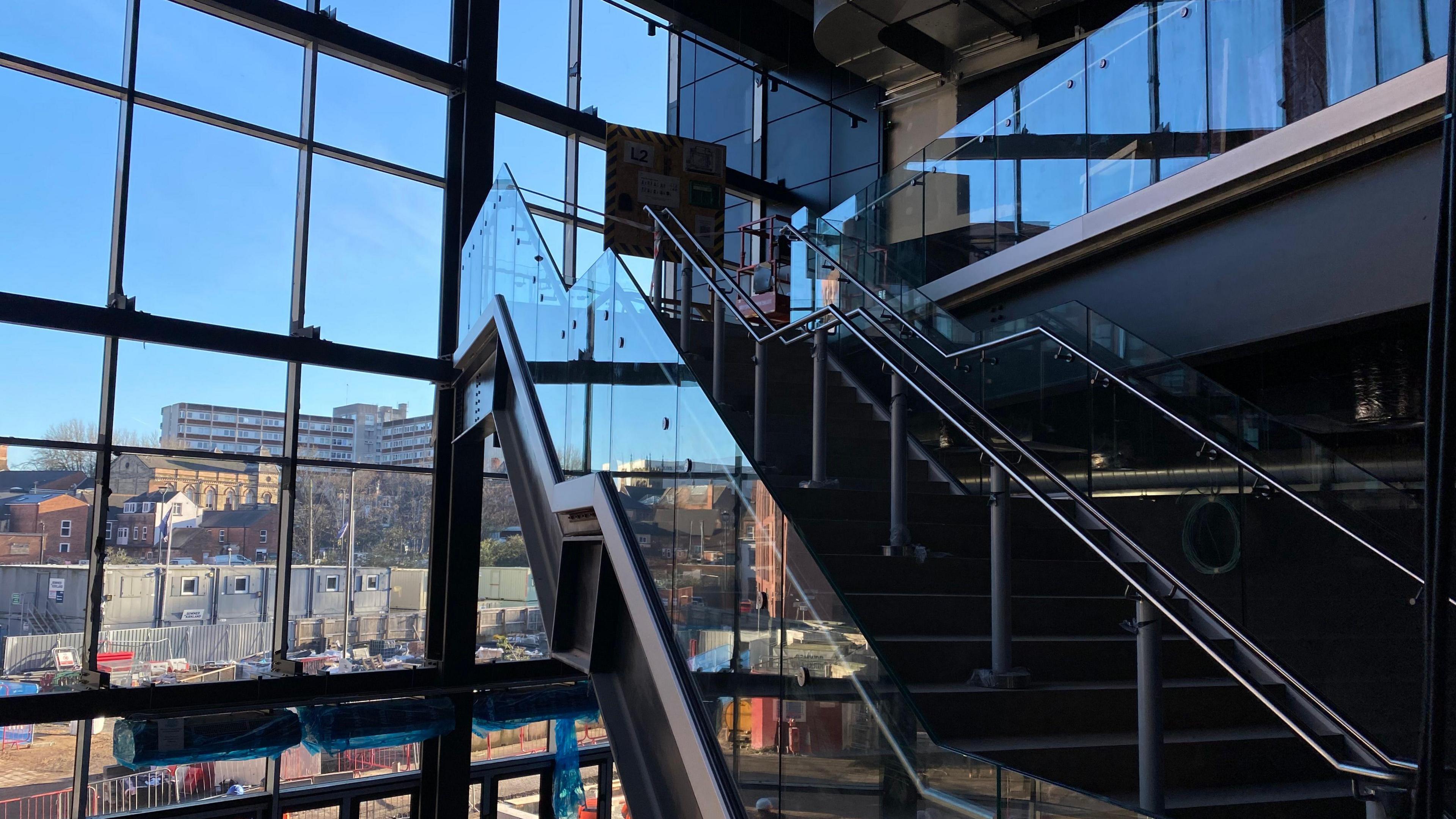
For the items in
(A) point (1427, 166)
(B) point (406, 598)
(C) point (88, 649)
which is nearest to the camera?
(A) point (1427, 166)

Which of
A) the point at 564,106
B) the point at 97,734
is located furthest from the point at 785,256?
the point at 97,734

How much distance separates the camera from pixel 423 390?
10492mm

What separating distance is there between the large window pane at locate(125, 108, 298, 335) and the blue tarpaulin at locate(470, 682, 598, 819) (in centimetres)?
439

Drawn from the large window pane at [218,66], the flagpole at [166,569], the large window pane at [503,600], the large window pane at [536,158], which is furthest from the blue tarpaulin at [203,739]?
the large window pane at [536,158]

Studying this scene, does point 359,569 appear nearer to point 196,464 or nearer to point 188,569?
point 188,569

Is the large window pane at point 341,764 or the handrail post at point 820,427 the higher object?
the handrail post at point 820,427

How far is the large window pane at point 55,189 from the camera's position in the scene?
8305 mm

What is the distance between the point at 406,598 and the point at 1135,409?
7754mm

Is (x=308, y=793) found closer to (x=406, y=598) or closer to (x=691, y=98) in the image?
(x=406, y=598)

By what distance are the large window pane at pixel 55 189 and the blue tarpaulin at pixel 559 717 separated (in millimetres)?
5325

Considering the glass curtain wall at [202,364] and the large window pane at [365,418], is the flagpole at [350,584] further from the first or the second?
the large window pane at [365,418]

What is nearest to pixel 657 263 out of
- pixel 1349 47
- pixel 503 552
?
pixel 503 552

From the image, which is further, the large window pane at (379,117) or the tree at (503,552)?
the tree at (503,552)

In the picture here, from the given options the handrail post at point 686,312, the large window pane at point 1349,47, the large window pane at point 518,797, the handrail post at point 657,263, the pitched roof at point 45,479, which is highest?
the large window pane at point 1349,47
